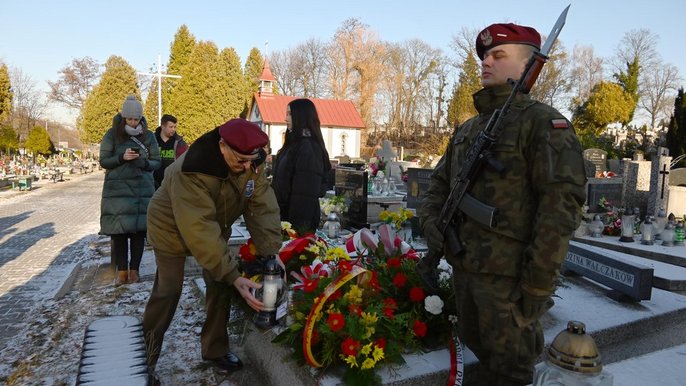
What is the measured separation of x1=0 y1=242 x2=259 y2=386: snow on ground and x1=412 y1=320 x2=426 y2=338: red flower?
1163mm

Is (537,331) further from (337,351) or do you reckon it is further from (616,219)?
(616,219)

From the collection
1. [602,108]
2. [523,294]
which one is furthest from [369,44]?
[523,294]

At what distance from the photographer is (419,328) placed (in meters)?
2.87

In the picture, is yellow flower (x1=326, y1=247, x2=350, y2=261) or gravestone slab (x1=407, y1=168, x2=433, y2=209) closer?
yellow flower (x1=326, y1=247, x2=350, y2=261)

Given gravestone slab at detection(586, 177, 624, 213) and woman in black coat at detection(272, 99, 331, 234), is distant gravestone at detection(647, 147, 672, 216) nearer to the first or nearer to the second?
gravestone slab at detection(586, 177, 624, 213)

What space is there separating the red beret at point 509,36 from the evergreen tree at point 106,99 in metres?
36.7

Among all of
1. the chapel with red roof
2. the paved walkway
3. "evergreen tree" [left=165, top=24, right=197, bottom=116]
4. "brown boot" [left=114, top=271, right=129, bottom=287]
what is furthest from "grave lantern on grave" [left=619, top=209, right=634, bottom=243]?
"evergreen tree" [left=165, top=24, right=197, bottom=116]

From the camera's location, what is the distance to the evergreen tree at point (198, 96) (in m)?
35.5

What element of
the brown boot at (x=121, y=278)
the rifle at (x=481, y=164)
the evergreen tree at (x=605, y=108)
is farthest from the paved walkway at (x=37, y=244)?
the evergreen tree at (x=605, y=108)

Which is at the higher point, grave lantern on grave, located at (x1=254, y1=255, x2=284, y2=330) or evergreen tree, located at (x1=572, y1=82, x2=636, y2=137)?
evergreen tree, located at (x1=572, y1=82, x2=636, y2=137)

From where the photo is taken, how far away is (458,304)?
2.46 metres

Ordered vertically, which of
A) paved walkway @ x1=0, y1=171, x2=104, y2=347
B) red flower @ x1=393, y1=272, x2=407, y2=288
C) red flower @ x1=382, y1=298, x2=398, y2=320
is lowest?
paved walkway @ x1=0, y1=171, x2=104, y2=347

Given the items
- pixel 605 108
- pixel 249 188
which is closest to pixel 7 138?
pixel 249 188

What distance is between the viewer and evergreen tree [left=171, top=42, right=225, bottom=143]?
35500mm
